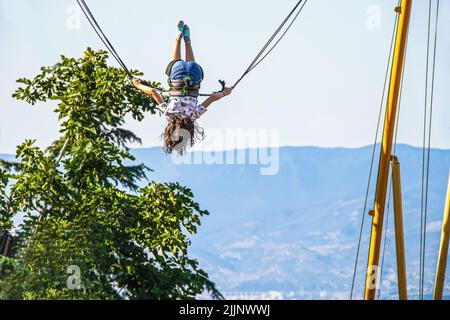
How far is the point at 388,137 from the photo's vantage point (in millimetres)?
14406

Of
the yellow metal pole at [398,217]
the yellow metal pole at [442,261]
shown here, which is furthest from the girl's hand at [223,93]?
the yellow metal pole at [442,261]

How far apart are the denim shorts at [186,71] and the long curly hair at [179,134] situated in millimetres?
549

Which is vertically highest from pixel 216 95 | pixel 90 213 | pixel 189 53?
pixel 189 53

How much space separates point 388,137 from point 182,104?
2.60 metres

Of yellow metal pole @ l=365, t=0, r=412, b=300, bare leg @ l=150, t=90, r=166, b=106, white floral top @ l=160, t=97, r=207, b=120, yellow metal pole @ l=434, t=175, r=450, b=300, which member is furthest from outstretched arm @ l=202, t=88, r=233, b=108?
yellow metal pole @ l=434, t=175, r=450, b=300

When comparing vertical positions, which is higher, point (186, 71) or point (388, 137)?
point (186, 71)

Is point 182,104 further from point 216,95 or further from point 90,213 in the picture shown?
point 90,213

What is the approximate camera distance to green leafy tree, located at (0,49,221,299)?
1628 cm

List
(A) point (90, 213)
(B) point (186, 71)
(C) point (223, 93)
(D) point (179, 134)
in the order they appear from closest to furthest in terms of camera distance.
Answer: (D) point (179, 134) < (B) point (186, 71) < (C) point (223, 93) < (A) point (90, 213)

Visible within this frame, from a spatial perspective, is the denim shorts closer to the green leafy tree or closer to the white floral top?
the white floral top

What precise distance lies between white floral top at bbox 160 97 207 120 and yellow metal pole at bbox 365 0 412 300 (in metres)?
2.37

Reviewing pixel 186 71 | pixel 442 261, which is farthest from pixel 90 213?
pixel 442 261
